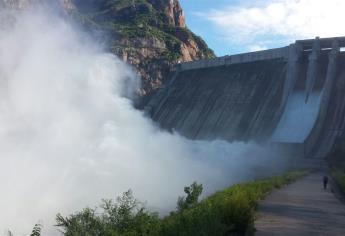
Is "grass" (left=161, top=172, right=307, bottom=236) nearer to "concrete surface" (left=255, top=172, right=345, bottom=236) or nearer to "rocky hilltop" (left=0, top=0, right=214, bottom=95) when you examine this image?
"concrete surface" (left=255, top=172, right=345, bottom=236)

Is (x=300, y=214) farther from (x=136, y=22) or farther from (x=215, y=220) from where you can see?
(x=136, y=22)

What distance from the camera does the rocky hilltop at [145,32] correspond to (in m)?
52.4

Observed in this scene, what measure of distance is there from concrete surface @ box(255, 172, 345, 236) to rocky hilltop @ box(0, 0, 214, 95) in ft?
87.0

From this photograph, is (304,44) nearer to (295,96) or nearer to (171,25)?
(295,96)

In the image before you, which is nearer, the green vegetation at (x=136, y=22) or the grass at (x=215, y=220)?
the grass at (x=215, y=220)

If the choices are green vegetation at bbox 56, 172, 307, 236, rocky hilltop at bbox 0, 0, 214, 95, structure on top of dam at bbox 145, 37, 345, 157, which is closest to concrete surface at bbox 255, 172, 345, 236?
green vegetation at bbox 56, 172, 307, 236

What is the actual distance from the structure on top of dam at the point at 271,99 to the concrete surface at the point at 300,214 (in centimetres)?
1532

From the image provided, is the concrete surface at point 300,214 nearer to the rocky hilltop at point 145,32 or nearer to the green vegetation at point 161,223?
the green vegetation at point 161,223

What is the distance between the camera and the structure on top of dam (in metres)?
32.6

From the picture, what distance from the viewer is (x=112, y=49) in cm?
5325

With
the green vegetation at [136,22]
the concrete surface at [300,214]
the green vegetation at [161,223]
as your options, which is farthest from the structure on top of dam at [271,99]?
the green vegetation at [161,223]

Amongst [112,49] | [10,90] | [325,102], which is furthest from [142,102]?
[10,90]

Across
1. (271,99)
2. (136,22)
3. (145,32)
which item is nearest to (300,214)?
(271,99)

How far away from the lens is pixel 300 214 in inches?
461
